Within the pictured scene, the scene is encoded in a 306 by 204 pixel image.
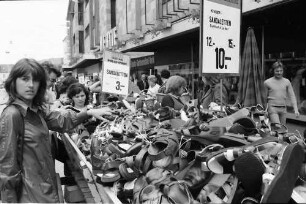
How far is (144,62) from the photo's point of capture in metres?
23.4

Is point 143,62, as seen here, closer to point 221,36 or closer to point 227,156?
point 221,36

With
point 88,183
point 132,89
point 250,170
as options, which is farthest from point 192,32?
point 250,170

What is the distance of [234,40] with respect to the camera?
14.1 ft

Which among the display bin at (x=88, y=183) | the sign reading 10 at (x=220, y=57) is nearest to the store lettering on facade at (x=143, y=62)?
the display bin at (x=88, y=183)

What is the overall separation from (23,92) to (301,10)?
7983 millimetres

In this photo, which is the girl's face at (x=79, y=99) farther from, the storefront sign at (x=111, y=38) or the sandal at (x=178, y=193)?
the storefront sign at (x=111, y=38)

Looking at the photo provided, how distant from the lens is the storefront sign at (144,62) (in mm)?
21869

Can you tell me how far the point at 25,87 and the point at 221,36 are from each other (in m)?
2.27

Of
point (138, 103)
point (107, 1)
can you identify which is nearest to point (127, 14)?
point (107, 1)

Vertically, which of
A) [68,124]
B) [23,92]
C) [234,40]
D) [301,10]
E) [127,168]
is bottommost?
[127,168]

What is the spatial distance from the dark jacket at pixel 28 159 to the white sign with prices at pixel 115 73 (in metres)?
3.56

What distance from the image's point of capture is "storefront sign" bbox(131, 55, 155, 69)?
A: 21.9 meters

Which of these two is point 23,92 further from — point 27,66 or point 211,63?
point 211,63

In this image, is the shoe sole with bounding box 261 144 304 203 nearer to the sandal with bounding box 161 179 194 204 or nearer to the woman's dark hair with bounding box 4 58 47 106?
the sandal with bounding box 161 179 194 204
